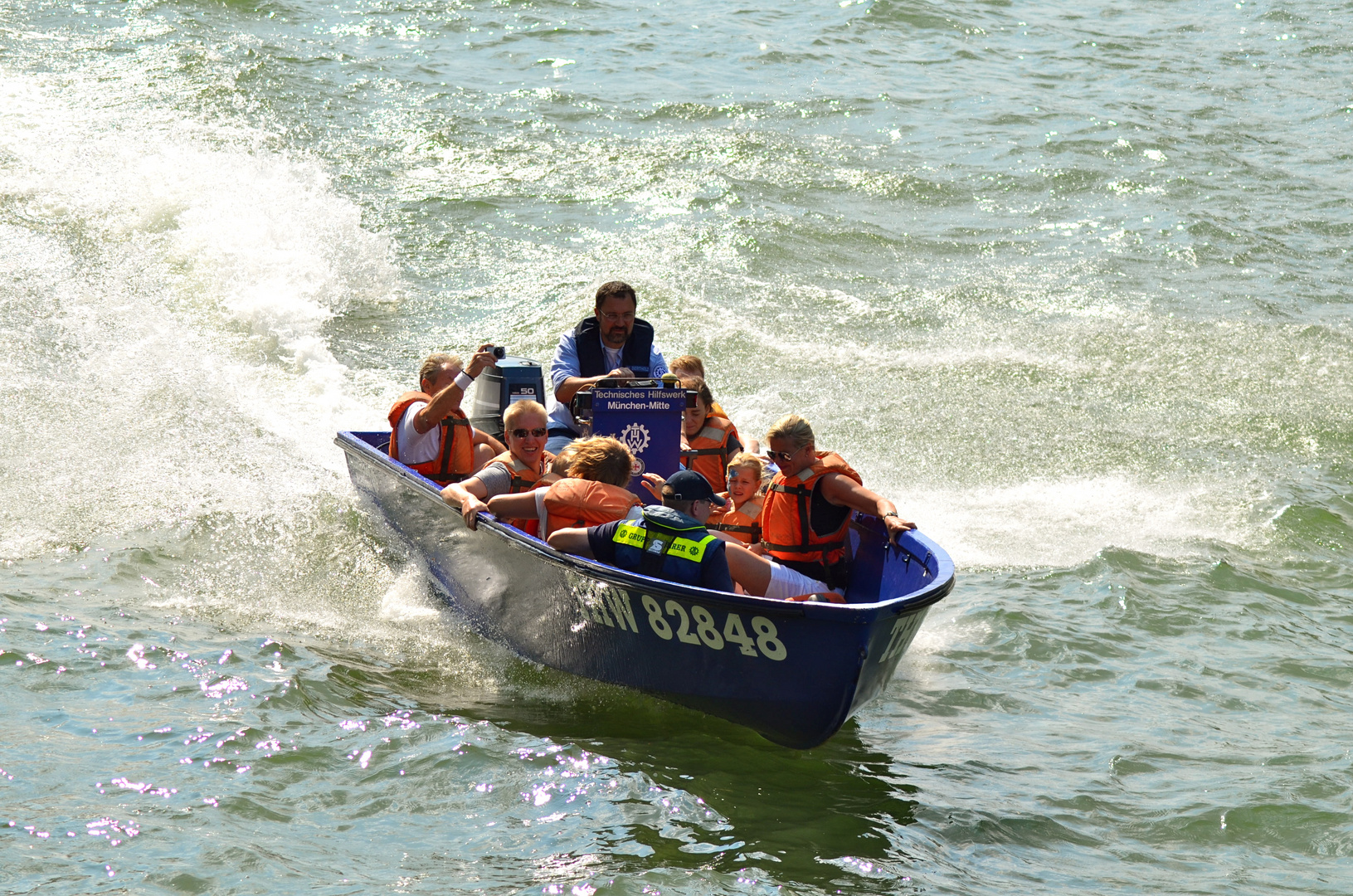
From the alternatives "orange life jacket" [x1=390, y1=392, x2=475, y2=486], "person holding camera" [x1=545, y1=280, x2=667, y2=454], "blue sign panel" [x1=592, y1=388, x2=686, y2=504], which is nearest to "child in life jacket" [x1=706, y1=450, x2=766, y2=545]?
"blue sign panel" [x1=592, y1=388, x2=686, y2=504]

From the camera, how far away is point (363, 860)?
4262 millimetres

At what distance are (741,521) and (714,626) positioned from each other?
1654 millimetres

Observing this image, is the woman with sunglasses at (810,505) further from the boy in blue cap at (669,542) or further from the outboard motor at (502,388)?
the outboard motor at (502,388)

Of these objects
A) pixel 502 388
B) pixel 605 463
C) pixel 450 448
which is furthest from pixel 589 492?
pixel 502 388

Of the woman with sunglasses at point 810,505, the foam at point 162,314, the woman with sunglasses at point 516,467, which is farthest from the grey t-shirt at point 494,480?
the foam at point 162,314

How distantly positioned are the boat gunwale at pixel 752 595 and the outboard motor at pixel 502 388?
78.7 inches

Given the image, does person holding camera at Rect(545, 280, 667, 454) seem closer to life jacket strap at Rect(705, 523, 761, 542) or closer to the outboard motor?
the outboard motor

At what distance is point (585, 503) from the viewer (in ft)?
18.2

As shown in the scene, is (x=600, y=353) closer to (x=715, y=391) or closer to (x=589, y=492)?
(x=589, y=492)

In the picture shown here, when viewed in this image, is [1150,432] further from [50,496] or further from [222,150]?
[222,150]

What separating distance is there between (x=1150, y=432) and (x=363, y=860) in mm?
7787

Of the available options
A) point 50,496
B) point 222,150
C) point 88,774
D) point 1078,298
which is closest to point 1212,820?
point 88,774

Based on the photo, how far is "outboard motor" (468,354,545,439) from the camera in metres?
7.84

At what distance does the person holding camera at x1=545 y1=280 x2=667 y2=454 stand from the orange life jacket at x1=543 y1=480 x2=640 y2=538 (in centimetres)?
155
